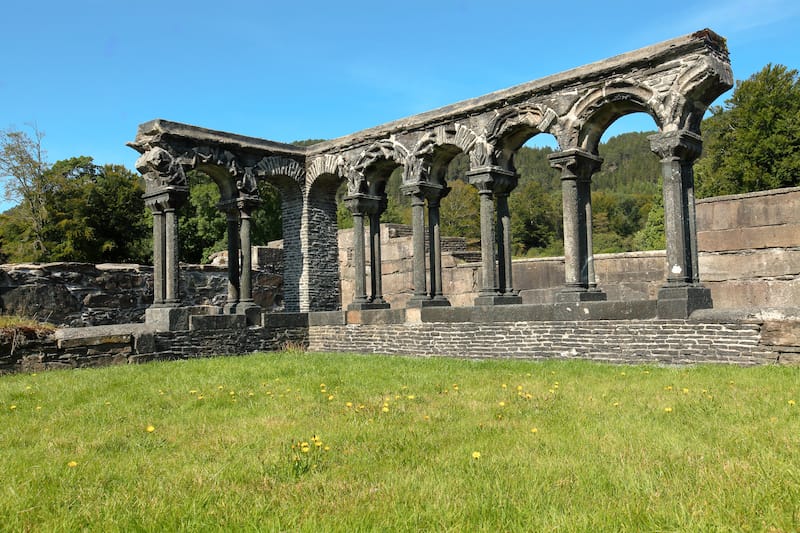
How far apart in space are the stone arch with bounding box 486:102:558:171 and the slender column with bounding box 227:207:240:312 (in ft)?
19.2

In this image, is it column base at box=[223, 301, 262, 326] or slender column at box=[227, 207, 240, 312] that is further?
slender column at box=[227, 207, 240, 312]

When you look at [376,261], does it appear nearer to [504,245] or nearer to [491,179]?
[504,245]

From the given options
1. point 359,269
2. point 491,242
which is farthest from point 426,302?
point 359,269

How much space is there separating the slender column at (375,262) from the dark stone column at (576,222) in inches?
189

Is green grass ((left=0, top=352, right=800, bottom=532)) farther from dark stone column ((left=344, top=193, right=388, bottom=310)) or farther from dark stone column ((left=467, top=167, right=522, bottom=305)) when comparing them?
dark stone column ((left=344, top=193, right=388, bottom=310))

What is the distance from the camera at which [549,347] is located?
1145cm

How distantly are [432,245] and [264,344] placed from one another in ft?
13.1

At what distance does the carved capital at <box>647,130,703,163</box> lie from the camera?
10.3m

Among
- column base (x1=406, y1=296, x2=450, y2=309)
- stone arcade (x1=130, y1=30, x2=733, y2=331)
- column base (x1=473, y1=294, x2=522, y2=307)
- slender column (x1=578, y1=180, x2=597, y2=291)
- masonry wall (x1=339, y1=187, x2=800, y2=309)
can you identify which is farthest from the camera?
column base (x1=406, y1=296, x2=450, y2=309)

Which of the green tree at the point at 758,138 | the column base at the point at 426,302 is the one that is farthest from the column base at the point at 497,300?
the green tree at the point at 758,138

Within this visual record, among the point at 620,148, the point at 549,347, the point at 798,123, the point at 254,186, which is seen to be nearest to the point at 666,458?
the point at 549,347

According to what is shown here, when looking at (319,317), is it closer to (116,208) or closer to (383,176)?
(383,176)

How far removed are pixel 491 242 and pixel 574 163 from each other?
2223 millimetres

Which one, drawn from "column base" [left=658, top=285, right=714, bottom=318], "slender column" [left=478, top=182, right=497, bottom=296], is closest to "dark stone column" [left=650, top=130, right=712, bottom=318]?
"column base" [left=658, top=285, right=714, bottom=318]
